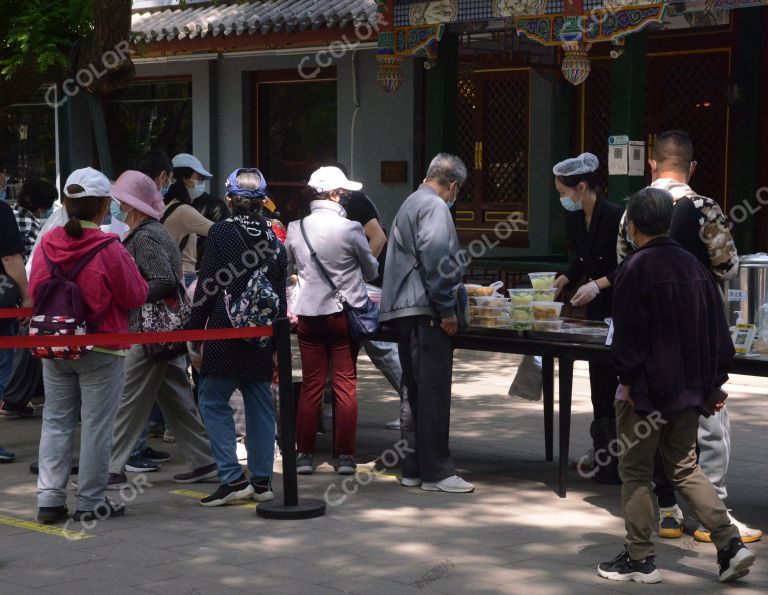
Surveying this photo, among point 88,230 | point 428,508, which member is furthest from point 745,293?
point 88,230

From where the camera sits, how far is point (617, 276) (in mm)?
5766

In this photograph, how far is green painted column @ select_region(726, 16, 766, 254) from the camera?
44.8 ft

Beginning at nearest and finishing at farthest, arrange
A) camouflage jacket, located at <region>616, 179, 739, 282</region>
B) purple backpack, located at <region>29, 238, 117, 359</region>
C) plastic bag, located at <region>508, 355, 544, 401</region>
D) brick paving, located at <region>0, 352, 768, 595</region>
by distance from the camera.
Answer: brick paving, located at <region>0, 352, 768, 595</region>
camouflage jacket, located at <region>616, 179, 739, 282</region>
purple backpack, located at <region>29, 238, 117, 359</region>
plastic bag, located at <region>508, 355, 544, 401</region>

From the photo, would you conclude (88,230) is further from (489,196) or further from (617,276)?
(489,196)

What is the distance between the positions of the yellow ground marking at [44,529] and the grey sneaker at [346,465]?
187cm

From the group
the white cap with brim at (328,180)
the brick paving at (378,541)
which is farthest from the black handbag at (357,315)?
the brick paving at (378,541)

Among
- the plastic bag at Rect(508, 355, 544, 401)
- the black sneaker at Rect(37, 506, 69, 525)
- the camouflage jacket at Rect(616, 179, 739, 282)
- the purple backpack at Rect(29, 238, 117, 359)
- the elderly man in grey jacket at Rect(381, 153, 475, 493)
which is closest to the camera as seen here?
the camouflage jacket at Rect(616, 179, 739, 282)

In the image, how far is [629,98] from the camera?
12.1m

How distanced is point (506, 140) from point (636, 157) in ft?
13.7

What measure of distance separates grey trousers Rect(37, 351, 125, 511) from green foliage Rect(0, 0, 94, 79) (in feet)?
22.3

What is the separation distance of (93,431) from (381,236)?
3.37m

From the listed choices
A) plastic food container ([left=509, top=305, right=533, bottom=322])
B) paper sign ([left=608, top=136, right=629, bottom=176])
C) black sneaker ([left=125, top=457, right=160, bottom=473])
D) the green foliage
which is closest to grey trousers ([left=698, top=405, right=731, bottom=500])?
plastic food container ([left=509, top=305, right=533, bottom=322])

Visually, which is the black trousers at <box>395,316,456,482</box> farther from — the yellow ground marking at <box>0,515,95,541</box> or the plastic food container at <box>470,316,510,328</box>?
the yellow ground marking at <box>0,515,95,541</box>

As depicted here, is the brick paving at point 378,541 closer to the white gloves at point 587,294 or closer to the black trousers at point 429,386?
the black trousers at point 429,386
